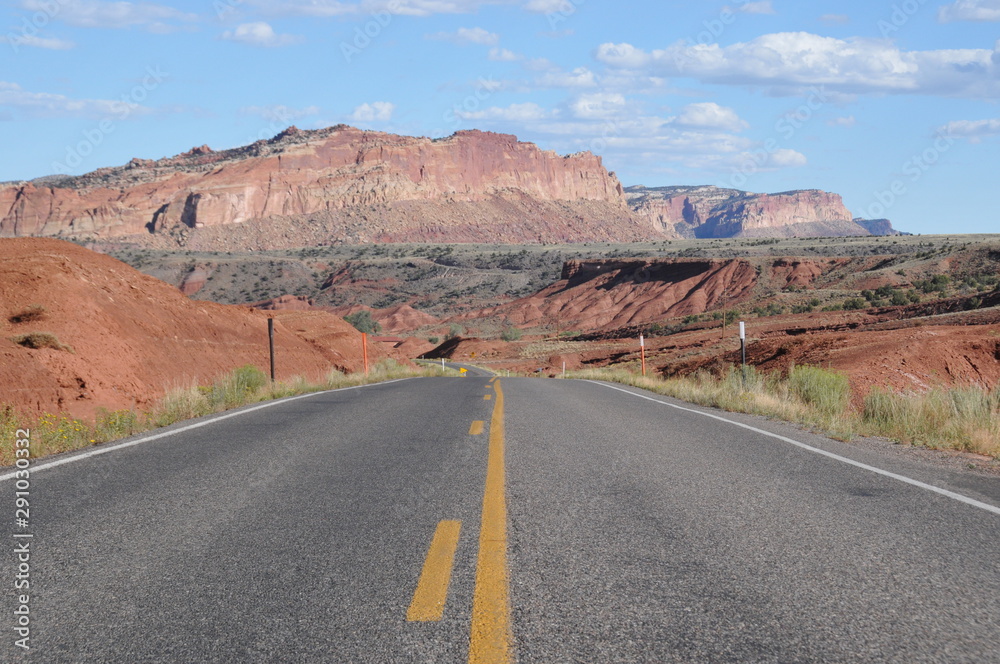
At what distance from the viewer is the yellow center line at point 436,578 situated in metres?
3.65

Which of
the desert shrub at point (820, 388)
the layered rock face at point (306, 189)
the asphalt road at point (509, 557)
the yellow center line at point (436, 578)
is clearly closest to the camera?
the asphalt road at point (509, 557)

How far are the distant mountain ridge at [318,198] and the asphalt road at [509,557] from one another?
142262mm

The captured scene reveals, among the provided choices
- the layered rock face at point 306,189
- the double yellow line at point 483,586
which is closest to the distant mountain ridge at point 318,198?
the layered rock face at point 306,189

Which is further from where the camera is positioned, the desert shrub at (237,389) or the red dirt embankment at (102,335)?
the red dirt embankment at (102,335)

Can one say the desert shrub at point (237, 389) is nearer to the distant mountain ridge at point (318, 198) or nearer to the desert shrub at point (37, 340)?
the desert shrub at point (37, 340)

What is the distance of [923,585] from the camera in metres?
4.07

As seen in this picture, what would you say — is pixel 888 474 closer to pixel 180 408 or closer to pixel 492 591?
pixel 492 591

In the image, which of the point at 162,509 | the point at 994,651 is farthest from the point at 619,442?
the point at 994,651

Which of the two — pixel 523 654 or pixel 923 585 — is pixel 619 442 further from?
pixel 523 654

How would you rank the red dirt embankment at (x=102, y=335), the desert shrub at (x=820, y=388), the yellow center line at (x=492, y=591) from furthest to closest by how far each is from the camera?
the red dirt embankment at (x=102, y=335)
the desert shrub at (x=820, y=388)
the yellow center line at (x=492, y=591)

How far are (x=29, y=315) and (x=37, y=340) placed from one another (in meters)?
1.74

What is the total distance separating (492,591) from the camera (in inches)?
154

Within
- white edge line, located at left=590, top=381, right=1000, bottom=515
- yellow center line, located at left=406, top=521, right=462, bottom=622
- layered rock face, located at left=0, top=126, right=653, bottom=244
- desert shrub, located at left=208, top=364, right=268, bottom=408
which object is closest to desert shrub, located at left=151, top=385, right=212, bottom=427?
desert shrub, located at left=208, top=364, right=268, bottom=408

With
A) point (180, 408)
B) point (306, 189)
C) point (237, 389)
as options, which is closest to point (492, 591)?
point (180, 408)
